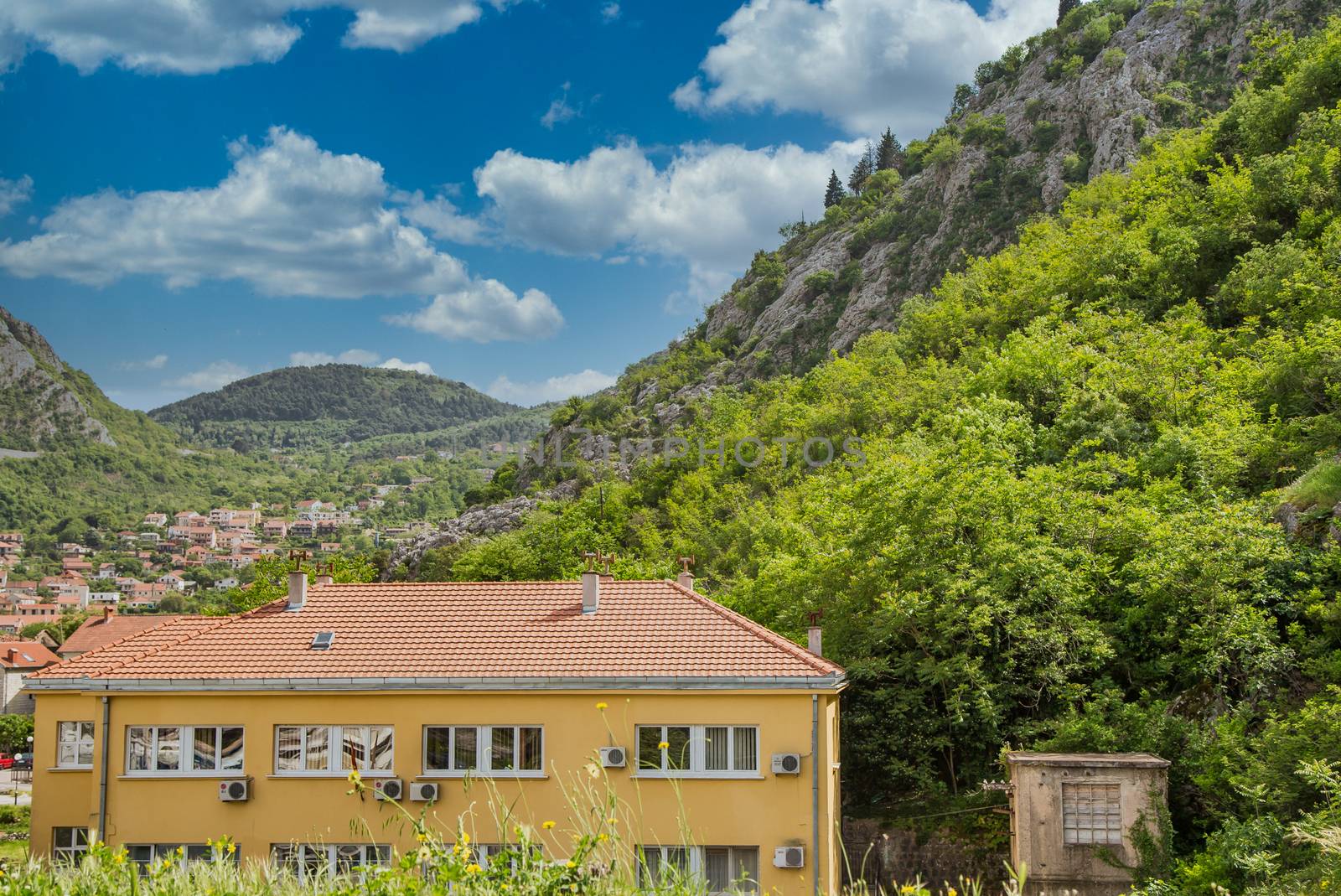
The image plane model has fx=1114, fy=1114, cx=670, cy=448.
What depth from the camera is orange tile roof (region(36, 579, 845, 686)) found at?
66.8ft

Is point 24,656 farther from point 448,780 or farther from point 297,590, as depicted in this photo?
point 448,780

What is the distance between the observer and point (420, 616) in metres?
22.8

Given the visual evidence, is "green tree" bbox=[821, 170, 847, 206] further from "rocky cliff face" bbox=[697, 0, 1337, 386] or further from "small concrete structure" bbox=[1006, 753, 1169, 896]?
"small concrete structure" bbox=[1006, 753, 1169, 896]

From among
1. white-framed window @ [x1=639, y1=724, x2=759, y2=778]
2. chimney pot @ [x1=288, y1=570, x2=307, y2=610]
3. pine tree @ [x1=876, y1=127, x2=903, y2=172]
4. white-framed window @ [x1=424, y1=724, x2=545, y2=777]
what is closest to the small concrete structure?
white-framed window @ [x1=639, y1=724, x2=759, y2=778]

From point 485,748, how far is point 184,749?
565 cm

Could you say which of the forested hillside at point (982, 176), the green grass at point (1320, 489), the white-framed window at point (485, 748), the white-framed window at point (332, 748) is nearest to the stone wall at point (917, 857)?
the white-framed window at point (485, 748)

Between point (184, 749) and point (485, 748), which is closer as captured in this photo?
point (485, 748)

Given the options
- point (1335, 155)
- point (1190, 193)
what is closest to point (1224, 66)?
point (1190, 193)

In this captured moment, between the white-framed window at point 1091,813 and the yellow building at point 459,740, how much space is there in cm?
395

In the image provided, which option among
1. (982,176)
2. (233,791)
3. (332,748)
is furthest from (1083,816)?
A: (982,176)

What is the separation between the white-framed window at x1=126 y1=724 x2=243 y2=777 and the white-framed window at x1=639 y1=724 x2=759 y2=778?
24.8ft

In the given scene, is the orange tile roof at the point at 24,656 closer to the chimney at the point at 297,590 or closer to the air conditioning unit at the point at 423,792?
the chimney at the point at 297,590

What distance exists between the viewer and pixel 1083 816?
18875mm

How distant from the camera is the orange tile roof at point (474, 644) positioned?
2038 cm
